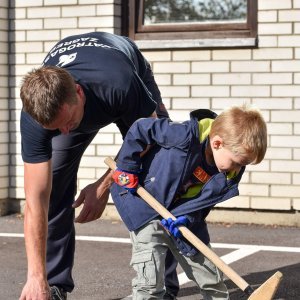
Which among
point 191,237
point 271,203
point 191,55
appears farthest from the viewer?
point 191,55

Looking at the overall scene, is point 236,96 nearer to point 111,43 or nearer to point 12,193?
point 12,193

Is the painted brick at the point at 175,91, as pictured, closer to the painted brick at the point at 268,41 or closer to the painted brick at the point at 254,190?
the painted brick at the point at 268,41

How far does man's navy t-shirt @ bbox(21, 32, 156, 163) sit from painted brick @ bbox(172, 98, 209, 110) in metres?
3.90

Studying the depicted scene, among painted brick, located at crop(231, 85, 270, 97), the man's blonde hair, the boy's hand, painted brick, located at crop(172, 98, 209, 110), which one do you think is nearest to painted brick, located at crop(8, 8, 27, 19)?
painted brick, located at crop(172, 98, 209, 110)

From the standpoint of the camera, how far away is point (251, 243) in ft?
27.1

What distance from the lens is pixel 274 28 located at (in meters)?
9.05

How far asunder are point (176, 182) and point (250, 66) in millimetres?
4344

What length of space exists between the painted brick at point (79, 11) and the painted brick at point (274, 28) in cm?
170

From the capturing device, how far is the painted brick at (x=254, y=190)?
9.14 m

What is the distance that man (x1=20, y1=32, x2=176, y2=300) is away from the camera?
183 inches

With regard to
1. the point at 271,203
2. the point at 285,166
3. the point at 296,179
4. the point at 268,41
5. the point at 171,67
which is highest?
the point at 268,41

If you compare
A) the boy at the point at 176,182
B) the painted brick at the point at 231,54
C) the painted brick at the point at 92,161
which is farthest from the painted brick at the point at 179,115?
the boy at the point at 176,182

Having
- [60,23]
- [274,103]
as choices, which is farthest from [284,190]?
[60,23]

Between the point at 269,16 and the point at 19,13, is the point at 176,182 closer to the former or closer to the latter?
the point at 269,16
